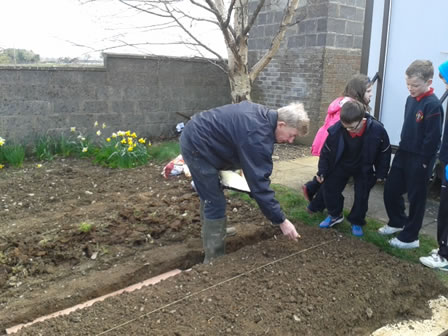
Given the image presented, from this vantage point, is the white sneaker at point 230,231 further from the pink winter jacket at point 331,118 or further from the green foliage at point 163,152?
the green foliage at point 163,152

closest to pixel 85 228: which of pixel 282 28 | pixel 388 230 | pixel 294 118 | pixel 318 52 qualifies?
pixel 294 118

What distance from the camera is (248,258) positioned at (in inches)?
140

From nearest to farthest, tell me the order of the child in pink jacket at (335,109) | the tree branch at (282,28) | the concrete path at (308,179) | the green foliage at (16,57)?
the child in pink jacket at (335,109) < the concrete path at (308,179) < the tree branch at (282,28) < the green foliage at (16,57)

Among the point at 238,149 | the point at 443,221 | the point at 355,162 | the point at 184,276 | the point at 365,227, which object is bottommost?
the point at 365,227

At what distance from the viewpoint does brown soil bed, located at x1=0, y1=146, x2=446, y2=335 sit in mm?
2793

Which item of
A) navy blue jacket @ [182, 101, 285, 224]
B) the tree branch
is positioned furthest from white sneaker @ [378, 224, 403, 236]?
the tree branch

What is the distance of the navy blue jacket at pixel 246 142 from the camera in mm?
3121

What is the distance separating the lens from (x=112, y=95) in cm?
822

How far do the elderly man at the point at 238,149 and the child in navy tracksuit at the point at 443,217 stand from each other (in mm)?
1357

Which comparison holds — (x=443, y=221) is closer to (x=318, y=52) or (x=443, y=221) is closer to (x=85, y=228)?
(x=85, y=228)

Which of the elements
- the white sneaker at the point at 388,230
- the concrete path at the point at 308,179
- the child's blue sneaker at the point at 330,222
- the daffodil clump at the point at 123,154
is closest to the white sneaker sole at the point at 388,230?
the white sneaker at the point at 388,230

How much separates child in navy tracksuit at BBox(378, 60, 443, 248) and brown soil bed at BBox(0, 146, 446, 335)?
581mm

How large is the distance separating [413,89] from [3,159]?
20.1 feet

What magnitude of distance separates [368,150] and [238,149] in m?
1.68
